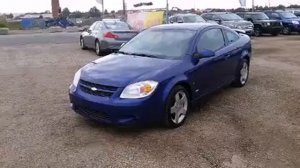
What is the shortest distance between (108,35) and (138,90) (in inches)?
366

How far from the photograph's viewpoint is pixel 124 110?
5.29 m

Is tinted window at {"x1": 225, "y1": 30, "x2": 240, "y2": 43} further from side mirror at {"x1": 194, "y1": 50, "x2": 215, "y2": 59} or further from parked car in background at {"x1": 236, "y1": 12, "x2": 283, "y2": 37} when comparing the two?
parked car in background at {"x1": 236, "y1": 12, "x2": 283, "y2": 37}

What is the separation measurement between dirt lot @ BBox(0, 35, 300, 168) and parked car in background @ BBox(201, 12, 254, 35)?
1464 cm

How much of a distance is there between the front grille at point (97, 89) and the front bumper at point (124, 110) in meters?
0.07

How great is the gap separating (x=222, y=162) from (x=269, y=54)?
1069cm

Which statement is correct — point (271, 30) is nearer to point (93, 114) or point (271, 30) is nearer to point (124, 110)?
point (93, 114)

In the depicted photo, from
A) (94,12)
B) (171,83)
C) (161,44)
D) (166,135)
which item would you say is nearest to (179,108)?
(171,83)

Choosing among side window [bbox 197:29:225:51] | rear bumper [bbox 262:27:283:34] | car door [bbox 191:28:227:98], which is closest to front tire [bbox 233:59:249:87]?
car door [bbox 191:28:227:98]

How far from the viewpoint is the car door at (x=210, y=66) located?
250 inches

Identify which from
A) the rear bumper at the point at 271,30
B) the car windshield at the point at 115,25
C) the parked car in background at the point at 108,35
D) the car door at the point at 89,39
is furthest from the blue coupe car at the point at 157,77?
the rear bumper at the point at 271,30

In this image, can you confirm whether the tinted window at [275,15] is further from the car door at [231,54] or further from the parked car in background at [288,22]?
the car door at [231,54]

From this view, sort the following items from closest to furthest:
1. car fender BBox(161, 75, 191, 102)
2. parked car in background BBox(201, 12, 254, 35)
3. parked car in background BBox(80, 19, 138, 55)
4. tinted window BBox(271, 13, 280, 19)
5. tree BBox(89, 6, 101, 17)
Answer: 1. car fender BBox(161, 75, 191, 102)
2. parked car in background BBox(80, 19, 138, 55)
3. parked car in background BBox(201, 12, 254, 35)
4. tinted window BBox(271, 13, 280, 19)
5. tree BBox(89, 6, 101, 17)

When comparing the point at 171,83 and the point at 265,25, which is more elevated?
the point at 265,25

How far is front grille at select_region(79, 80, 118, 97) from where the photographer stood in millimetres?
5430
